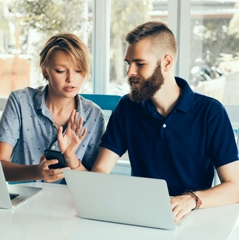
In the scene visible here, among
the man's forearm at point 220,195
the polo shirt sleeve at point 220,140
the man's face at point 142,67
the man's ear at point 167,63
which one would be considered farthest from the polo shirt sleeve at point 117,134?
the man's forearm at point 220,195

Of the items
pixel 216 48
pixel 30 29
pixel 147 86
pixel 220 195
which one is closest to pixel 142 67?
pixel 147 86

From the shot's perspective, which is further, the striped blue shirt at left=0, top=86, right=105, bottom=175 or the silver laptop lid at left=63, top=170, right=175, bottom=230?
the striped blue shirt at left=0, top=86, right=105, bottom=175

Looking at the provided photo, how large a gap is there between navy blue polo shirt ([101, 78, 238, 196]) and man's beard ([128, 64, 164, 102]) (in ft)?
0.16

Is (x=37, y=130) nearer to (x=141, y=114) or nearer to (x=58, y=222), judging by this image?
(x=141, y=114)

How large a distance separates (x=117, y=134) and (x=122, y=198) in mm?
679

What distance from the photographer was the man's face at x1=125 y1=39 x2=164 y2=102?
2.12m

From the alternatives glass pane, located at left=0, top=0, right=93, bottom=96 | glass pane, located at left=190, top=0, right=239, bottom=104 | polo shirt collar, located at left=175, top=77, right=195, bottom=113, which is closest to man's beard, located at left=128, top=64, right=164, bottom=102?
polo shirt collar, located at left=175, top=77, right=195, bottom=113

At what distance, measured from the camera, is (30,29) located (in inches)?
142

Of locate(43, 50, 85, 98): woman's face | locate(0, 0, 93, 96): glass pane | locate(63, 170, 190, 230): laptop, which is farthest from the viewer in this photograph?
locate(0, 0, 93, 96): glass pane

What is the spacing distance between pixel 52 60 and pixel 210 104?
748mm

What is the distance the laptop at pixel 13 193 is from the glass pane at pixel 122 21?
158 cm

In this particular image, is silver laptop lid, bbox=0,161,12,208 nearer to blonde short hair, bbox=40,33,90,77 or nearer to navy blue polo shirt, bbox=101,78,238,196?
navy blue polo shirt, bbox=101,78,238,196

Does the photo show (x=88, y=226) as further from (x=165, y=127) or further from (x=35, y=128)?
(x=35, y=128)

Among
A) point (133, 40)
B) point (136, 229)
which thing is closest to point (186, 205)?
point (136, 229)
